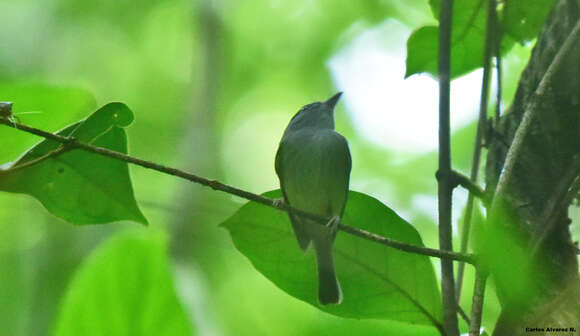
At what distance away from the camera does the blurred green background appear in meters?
5.44

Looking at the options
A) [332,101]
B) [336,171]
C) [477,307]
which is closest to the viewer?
[477,307]

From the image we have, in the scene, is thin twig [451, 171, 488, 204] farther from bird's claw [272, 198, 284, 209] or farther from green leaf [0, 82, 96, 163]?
green leaf [0, 82, 96, 163]

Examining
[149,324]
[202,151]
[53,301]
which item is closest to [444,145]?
[149,324]

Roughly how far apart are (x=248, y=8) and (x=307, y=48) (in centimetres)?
94

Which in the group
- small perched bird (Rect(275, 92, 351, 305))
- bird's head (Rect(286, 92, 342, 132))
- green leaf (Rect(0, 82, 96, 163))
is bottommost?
green leaf (Rect(0, 82, 96, 163))

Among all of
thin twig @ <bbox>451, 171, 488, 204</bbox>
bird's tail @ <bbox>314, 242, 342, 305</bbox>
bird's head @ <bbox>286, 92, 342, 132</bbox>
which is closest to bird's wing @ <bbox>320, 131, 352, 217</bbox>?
bird's head @ <bbox>286, 92, 342, 132</bbox>

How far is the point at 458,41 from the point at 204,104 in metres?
2.89

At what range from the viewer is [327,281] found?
227 centimetres

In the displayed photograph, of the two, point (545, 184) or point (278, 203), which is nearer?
point (545, 184)

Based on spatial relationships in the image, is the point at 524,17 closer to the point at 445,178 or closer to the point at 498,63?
the point at 498,63

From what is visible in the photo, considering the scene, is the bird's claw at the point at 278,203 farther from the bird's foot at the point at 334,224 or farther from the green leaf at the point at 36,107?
the green leaf at the point at 36,107

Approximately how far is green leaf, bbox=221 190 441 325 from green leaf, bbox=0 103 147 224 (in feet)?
1.10

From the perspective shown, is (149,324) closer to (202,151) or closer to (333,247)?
(333,247)

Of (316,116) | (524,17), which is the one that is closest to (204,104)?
(316,116)
